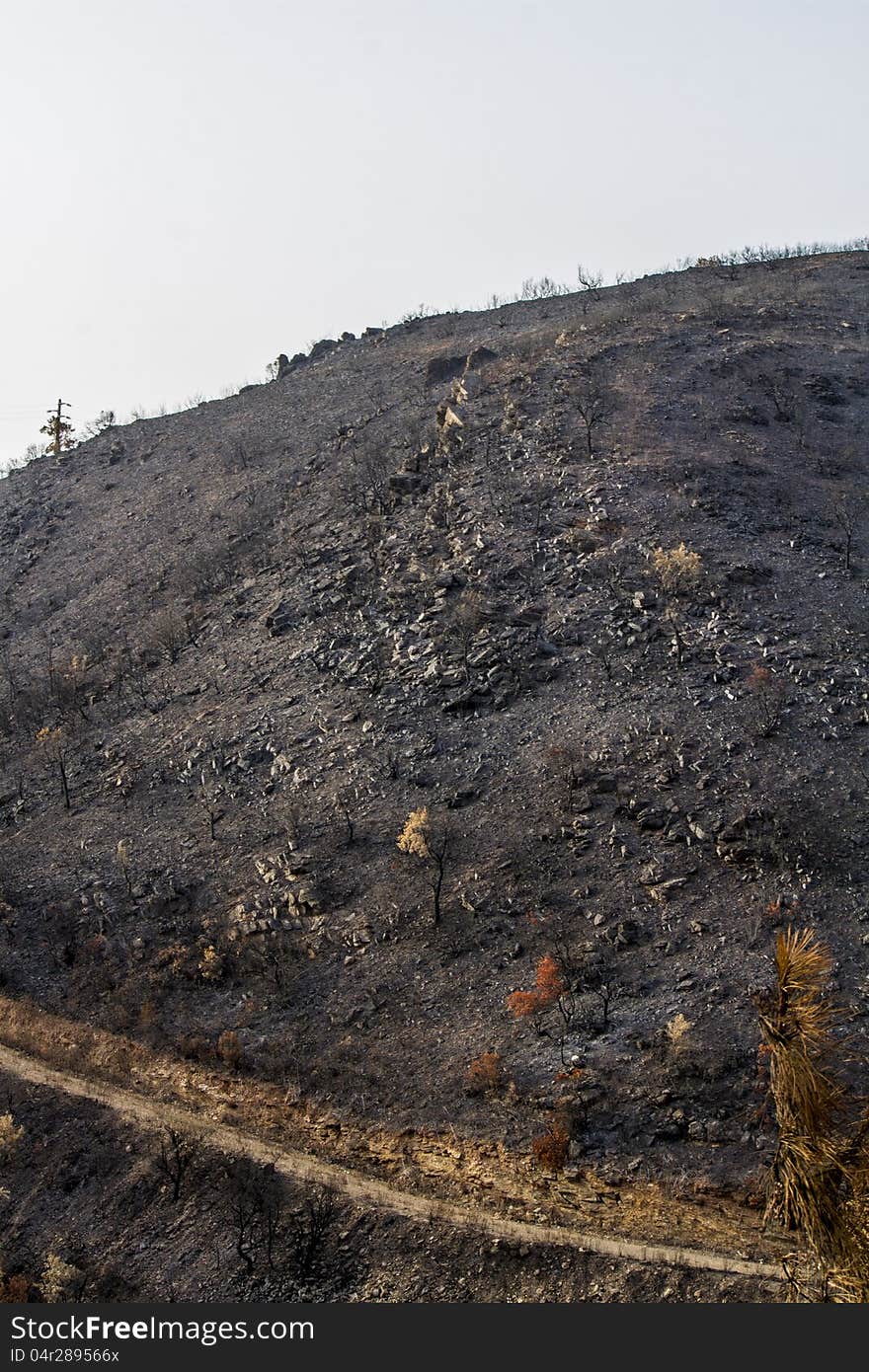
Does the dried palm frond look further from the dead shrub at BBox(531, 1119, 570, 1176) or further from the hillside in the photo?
the dead shrub at BBox(531, 1119, 570, 1176)

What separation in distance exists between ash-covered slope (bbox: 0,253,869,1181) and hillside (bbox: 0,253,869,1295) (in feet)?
0.43

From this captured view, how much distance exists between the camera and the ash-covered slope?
25.5m

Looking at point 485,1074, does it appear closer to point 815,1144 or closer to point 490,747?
point 490,747

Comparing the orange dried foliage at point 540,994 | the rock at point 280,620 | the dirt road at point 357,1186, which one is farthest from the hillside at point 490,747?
the dirt road at point 357,1186

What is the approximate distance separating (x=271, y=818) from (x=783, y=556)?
22.6 metres

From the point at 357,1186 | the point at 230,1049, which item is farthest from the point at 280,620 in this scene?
the point at 357,1186

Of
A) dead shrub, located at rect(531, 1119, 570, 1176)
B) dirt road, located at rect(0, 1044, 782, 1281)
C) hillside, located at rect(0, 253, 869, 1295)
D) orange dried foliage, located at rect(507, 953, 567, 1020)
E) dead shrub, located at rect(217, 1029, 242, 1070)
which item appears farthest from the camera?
dead shrub, located at rect(217, 1029, 242, 1070)

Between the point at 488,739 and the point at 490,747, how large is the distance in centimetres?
46

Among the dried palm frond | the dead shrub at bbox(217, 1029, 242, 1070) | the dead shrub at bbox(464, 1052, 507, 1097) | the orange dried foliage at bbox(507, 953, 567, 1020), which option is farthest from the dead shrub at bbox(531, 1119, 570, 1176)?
the dried palm frond

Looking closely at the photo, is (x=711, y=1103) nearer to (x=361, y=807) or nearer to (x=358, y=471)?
(x=361, y=807)

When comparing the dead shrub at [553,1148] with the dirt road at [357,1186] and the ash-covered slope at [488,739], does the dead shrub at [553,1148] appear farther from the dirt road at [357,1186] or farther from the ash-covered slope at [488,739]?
the dirt road at [357,1186]

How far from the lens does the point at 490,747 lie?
1361 inches

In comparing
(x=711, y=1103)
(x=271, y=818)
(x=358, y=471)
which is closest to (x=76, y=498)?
(x=358, y=471)

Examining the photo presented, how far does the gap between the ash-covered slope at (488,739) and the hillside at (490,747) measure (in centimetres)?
13
